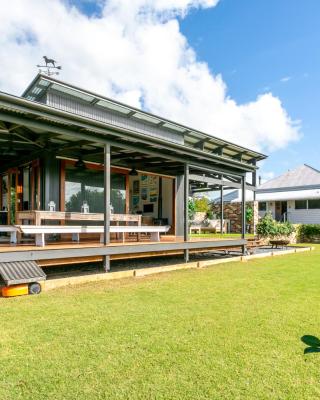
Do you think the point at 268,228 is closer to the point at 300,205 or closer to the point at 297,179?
the point at 300,205

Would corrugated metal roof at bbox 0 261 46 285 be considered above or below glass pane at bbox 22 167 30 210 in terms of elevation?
below

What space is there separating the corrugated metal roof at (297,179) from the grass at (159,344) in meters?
24.3

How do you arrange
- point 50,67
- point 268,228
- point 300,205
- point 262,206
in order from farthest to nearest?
1. point 262,206
2. point 300,205
3. point 268,228
4. point 50,67

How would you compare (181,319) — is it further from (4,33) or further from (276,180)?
(276,180)

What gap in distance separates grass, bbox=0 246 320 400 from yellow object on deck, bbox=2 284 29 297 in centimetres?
29

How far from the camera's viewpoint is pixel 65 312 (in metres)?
4.61

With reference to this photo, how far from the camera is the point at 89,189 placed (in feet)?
33.0

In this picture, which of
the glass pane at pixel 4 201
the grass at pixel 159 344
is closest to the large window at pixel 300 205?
the grass at pixel 159 344

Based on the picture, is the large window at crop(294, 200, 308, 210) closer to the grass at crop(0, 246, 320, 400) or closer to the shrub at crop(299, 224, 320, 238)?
the shrub at crop(299, 224, 320, 238)

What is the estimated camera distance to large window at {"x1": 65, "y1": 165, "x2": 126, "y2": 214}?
9555 mm

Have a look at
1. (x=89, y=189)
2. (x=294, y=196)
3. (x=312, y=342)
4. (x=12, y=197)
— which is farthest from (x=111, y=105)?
(x=294, y=196)

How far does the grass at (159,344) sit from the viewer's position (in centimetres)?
265

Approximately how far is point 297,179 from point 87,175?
24062 millimetres

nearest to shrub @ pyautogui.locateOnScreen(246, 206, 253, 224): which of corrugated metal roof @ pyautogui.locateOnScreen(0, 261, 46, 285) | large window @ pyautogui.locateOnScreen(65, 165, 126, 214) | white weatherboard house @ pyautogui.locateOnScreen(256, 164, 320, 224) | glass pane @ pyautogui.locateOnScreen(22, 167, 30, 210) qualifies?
white weatherboard house @ pyautogui.locateOnScreen(256, 164, 320, 224)
